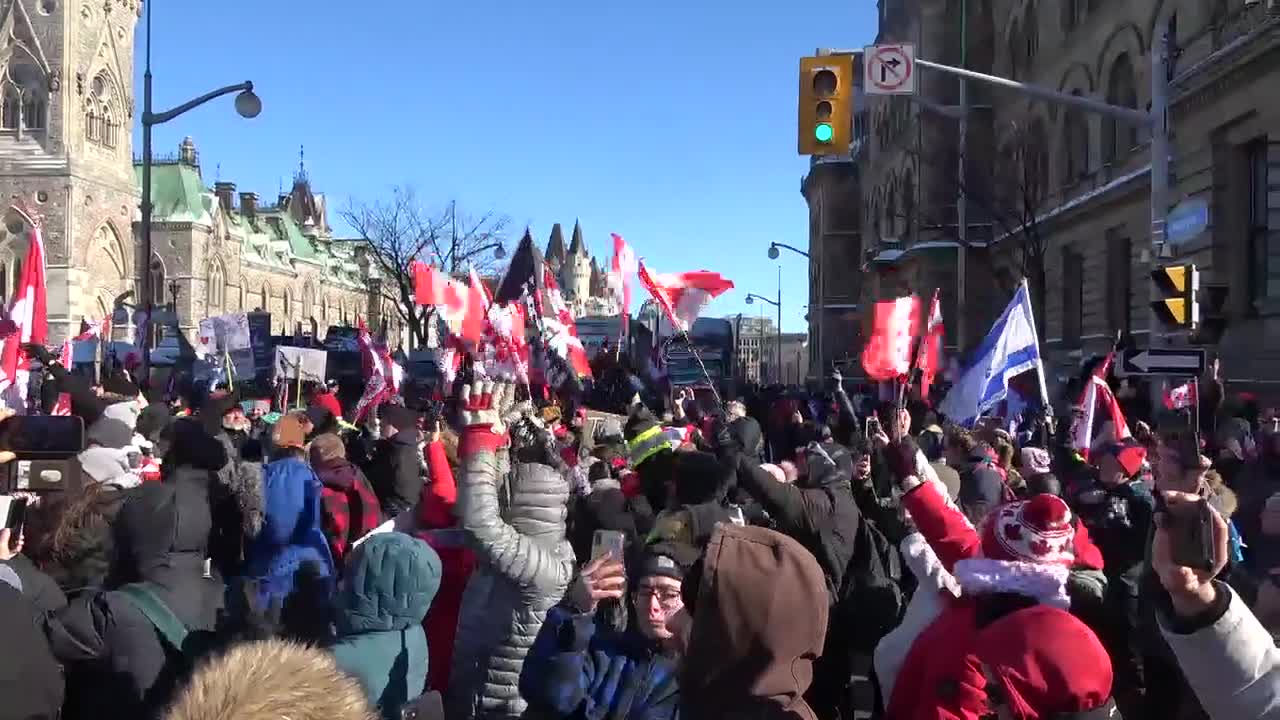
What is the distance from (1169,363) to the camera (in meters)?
9.09

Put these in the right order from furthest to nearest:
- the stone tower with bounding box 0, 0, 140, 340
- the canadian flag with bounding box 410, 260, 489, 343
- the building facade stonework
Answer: the stone tower with bounding box 0, 0, 140, 340
the building facade stonework
the canadian flag with bounding box 410, 260, 489, 343

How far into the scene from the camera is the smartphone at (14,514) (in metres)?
4.38

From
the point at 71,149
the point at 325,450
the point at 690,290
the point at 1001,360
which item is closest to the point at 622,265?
Answer: the point at 690,290

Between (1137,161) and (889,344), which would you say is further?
(1137,161)

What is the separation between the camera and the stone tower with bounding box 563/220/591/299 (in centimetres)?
18238

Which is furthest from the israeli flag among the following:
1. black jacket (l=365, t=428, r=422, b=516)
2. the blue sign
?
black jacket (l=365, t=428, r=422, b=516)

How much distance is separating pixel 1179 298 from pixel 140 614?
8568 millimetres

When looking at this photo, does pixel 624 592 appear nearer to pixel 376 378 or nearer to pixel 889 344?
pixel 889 344

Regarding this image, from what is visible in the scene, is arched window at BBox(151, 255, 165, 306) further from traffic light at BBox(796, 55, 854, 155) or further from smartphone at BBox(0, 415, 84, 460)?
smartphone at BBox(0, 415, 84, 460)

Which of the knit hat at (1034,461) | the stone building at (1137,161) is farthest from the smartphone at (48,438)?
the stone building at (1137,161)

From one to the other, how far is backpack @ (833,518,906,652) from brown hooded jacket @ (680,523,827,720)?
8.52 ft

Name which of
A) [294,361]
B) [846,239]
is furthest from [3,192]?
[294,361]

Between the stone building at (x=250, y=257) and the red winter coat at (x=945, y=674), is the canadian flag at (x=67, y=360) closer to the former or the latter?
the red winter coat at (x=945, y=674)

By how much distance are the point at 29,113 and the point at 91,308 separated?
11084 millimetres
